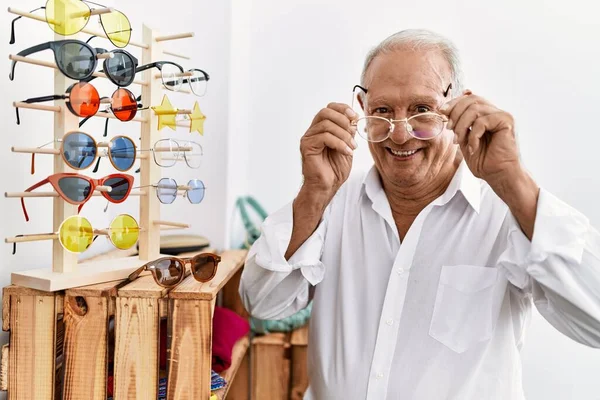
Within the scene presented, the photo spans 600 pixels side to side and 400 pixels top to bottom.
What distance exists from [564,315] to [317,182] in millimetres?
638

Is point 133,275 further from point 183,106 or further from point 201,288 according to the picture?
point 183,106

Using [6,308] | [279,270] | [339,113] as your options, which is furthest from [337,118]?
[6,308]

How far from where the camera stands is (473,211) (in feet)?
4.53

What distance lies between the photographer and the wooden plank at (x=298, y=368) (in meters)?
1.90

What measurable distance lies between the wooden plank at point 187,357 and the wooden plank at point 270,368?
2.78ft

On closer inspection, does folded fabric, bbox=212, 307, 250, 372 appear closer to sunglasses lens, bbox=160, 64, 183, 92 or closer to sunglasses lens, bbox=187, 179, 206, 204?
sunglasses lens, bbox=187, 179, 206, 204

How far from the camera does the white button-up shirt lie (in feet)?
4.17

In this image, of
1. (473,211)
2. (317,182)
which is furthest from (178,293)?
(473,211)

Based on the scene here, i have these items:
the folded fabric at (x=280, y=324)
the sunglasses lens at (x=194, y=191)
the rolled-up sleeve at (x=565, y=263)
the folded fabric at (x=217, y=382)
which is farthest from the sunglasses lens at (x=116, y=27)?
the folded fabric at (x=280, y=324)

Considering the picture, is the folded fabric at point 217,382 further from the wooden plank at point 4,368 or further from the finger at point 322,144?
the finger at point 322,144

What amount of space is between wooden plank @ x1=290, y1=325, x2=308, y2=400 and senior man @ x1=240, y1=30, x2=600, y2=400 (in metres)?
0.44

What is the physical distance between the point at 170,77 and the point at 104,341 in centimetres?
65

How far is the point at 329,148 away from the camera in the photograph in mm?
1350

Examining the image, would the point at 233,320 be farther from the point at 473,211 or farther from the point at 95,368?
the point at 473,211
